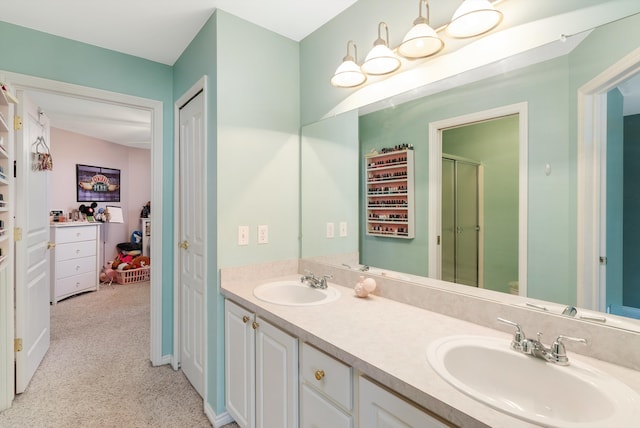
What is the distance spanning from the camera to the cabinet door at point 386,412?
81 centimetres

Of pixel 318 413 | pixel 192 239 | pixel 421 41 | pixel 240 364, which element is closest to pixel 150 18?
pixel 192 239

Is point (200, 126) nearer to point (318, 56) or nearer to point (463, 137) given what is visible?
point (318, 56)

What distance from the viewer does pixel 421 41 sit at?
51.6 inches

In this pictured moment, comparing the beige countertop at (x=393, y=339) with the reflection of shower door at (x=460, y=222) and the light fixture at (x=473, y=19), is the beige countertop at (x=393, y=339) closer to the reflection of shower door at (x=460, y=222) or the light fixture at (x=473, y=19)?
the reflection of shower door at (x=460, y=222)

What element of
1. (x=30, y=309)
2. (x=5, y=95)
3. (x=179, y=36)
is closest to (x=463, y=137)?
(x=179, y=36)

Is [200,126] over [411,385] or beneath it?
over

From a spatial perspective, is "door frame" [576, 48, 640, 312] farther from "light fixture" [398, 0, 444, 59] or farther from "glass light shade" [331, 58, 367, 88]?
"glass light shade" [331, 58, 367, 88]

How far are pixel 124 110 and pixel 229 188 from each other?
2.66 meters

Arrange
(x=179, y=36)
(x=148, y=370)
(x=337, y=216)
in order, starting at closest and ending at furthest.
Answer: (x=337, y=216), (x=179, y=36), (x=148, y=370)

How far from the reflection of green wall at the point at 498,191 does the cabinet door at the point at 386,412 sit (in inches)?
26.0

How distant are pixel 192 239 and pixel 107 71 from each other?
4.49ft

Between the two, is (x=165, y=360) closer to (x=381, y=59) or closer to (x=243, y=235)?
(x=243, y=235)

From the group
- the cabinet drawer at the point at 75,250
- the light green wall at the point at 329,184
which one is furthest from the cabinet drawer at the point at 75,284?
the light green wall at the point at 329,184

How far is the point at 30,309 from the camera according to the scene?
2229 mm
